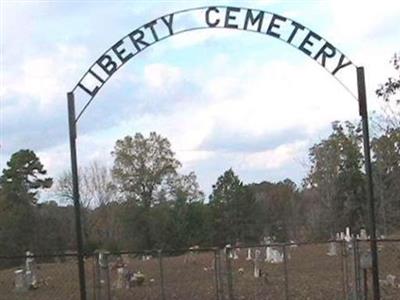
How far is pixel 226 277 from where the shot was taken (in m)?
19.4

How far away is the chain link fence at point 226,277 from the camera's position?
15.6 metres

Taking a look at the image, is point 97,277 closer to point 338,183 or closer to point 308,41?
point 308,41

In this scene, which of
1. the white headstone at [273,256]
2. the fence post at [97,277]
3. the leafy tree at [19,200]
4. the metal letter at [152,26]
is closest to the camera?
the metal letter at [152,26]

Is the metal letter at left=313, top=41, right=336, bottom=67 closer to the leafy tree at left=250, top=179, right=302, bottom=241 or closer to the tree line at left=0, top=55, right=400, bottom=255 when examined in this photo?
the tree line at left=0, top=55, right=400, bottom=255

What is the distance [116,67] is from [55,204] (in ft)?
179

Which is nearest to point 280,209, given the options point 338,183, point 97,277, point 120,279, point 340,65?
point 338,183

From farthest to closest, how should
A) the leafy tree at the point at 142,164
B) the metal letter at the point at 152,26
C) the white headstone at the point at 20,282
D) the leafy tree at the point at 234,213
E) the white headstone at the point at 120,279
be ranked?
1. the leafy tree at the point at 142,164
2. the leafy tree at the point at 234,213
3. the white headstone at the point at 20,282
4. the white headstone at the point at 120,279
5. the metal letter at the point at 152,26

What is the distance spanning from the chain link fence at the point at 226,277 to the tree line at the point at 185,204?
223 inches

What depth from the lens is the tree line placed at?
49019 mm

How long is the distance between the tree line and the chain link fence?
567 cm

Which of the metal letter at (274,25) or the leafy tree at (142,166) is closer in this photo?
the metal letter at (274,25)

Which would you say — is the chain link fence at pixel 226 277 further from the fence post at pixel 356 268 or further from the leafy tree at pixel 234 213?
the leafy tree at pixel 234 213

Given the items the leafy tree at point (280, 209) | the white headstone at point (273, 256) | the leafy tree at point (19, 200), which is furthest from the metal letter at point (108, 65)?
the leafy tree at point (280, 209)

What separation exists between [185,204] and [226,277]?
4876 centimetres
